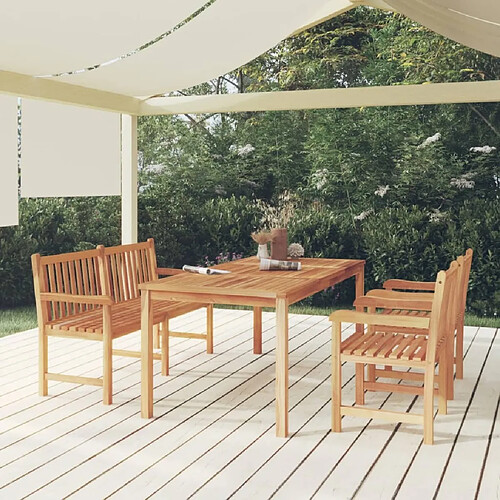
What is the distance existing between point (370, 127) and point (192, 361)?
519 centimetres

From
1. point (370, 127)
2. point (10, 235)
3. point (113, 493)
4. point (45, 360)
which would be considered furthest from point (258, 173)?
point (113, 493)

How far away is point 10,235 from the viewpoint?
955 cm

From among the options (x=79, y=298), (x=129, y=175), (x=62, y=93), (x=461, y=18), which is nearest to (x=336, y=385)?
(x=79, y=298)

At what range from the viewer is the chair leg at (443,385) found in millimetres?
4648

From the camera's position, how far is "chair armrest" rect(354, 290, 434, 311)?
4.75 m

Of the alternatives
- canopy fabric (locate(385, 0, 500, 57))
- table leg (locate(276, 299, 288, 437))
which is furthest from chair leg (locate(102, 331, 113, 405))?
canopy fabric (locate(385, 0, 500, 57))

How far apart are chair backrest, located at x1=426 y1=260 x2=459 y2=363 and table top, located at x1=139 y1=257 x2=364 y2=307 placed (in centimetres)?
78

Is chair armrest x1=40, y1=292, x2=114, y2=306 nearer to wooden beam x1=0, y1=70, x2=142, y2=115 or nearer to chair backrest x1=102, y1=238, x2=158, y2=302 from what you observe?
chair backrest x1=102, y1=238, x2=158, y2=302

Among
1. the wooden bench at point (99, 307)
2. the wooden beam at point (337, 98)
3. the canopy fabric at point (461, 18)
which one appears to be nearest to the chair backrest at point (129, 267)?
the wooden bench at point (99, 307)

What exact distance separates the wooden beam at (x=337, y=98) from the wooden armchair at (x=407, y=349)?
2808 mm

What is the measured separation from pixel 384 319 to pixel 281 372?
64 centimetres

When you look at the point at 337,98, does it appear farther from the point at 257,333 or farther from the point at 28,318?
the point at 28,318

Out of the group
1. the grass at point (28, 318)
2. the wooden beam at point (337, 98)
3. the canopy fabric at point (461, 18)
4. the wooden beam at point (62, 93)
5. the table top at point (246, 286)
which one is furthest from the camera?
the grass at point (28, 318)

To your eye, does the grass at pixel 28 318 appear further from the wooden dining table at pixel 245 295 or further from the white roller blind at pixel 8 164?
the wooden dining table at pixel 245 295
